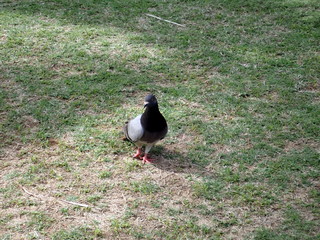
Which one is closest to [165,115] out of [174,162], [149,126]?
[174,162]

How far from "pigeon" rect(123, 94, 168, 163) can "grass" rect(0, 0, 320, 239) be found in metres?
0.27

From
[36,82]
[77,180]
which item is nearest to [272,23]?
[36,82]

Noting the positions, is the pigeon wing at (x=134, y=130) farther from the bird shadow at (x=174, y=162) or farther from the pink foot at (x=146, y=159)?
the bird shadow at (x=174, y=162)

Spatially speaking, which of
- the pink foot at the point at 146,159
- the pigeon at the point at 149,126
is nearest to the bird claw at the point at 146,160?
the pink foot at the point at 146,159

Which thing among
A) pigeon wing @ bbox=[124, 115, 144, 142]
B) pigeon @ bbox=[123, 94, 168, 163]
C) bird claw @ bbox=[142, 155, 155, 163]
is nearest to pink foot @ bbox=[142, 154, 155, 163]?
bird claw @ bbox=[142, 155, 155, 163]

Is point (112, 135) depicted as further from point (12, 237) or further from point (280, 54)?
point (280, 54)

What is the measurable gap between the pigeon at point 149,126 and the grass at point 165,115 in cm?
27

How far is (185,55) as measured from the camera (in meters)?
7.01

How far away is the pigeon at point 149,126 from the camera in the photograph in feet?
15.4

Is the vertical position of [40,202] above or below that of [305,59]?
below

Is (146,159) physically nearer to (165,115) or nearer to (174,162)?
(174,162)

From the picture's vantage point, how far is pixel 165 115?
5.70 meters

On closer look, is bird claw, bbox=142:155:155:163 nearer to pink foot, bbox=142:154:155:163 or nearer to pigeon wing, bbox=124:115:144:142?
pink foot, bbox=142:154:155:163

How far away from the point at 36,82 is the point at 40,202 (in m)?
2.26
